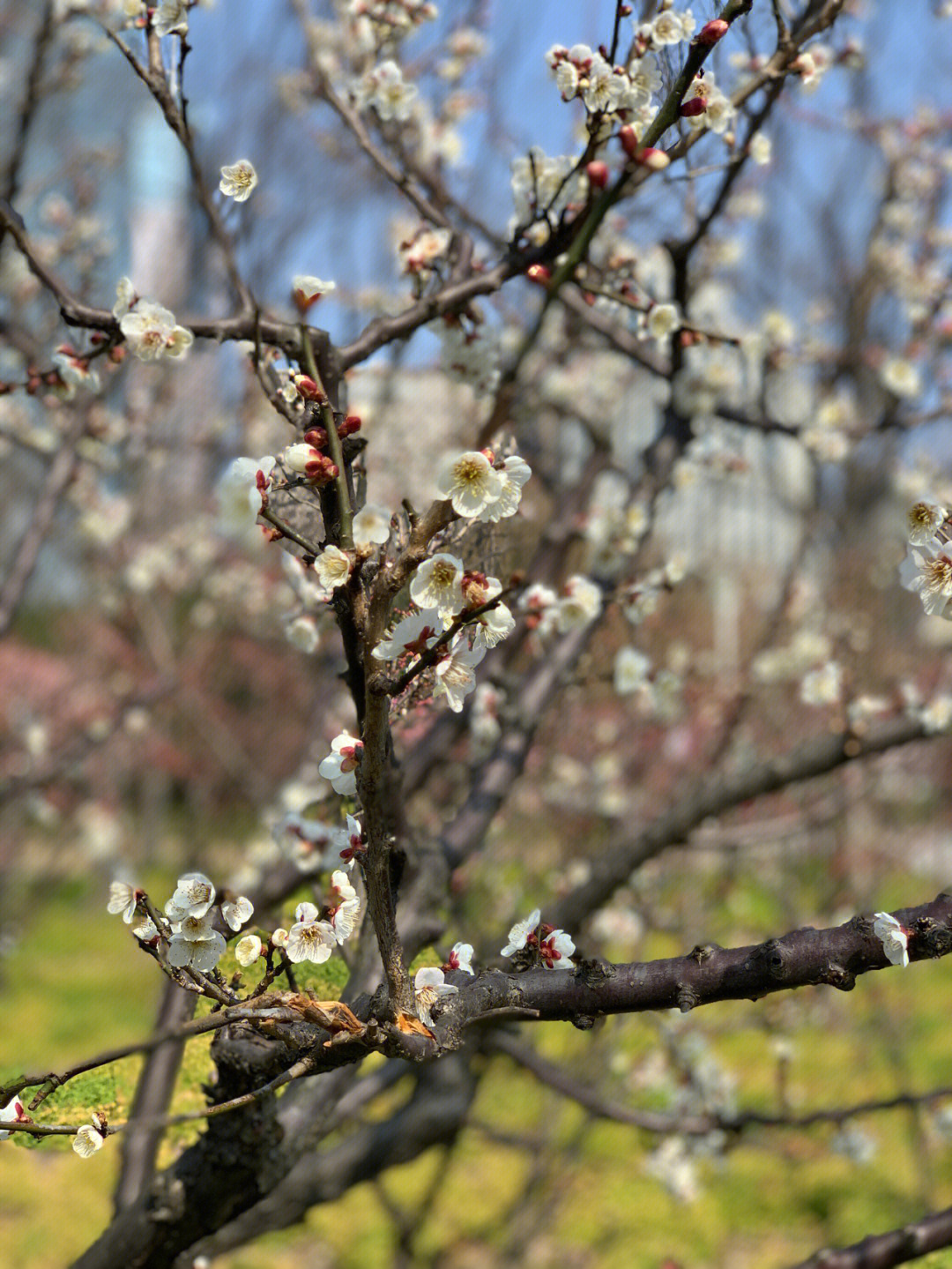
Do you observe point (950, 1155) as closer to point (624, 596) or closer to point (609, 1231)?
point (609, 1231)

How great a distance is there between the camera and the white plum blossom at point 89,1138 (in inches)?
43.3

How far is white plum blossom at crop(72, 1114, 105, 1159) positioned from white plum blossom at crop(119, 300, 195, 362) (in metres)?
0.96

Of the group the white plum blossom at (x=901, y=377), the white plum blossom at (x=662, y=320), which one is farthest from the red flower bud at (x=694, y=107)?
the white plum blossom at (x=901, y=377)

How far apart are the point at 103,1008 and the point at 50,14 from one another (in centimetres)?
604

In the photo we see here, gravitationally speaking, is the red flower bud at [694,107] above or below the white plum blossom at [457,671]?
above

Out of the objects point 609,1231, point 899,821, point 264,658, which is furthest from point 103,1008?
point 899,821

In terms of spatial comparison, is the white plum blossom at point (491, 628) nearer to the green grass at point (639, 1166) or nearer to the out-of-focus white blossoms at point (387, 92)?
the out-of-focus white blossoms at point (387, 92)

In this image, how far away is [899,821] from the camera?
6629 mm

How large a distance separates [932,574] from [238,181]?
107cm

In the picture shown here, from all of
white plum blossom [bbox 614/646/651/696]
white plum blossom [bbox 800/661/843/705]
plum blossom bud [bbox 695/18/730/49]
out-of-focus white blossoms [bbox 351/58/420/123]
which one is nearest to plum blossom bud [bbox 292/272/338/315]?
plum blossom bud [bbox 695/18/730/49]

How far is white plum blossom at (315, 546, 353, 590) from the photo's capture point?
94cm

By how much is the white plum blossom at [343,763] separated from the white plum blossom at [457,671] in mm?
109

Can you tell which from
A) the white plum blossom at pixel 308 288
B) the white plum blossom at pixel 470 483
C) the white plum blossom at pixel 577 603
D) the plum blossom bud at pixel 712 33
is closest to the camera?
the white plum blossom at pixel 470 483

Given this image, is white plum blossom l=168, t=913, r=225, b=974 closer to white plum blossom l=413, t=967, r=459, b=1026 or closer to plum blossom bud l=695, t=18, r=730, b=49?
white plum blossom l=413, t=967, r=459, b=1026
